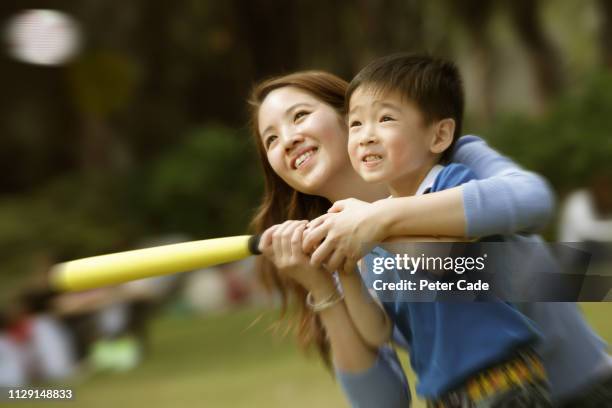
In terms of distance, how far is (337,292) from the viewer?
2.70 ft

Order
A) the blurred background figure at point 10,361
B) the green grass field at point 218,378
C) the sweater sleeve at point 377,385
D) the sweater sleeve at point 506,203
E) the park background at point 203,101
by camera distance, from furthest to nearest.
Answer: the park background at point 203,101
the blurred background figure at point 10,361
the green grass field at point 218,378
the sweater sleeve at point 377,385
the sweater sleeve at point 506,203

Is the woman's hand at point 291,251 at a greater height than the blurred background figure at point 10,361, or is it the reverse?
the woman's hand at point 291,251

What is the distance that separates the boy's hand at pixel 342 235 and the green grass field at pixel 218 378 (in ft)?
5.08

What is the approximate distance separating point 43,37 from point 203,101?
66.5 inches

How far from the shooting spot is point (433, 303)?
0.78 metres

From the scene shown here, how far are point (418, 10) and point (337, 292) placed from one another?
5.21m

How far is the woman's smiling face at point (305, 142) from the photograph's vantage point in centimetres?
87

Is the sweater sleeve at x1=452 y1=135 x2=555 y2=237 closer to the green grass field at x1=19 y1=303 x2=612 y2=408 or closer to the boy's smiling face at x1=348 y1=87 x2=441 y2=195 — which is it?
the boy's smiling face at x1=348 y1=87 x2=441 y2=195

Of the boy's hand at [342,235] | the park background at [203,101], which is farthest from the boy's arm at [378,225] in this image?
the park background at [203,101]

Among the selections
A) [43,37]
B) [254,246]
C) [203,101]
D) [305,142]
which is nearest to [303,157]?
[305,142]

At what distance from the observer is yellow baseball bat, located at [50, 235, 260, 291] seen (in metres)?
0.78

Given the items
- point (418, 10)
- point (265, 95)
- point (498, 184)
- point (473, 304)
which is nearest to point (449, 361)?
point (473, 304)

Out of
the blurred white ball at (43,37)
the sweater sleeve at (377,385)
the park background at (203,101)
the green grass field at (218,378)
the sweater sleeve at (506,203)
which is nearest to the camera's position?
the sweater sleeve at (506,203)

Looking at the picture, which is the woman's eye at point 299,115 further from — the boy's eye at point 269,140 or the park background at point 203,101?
the park background at point 203,101
